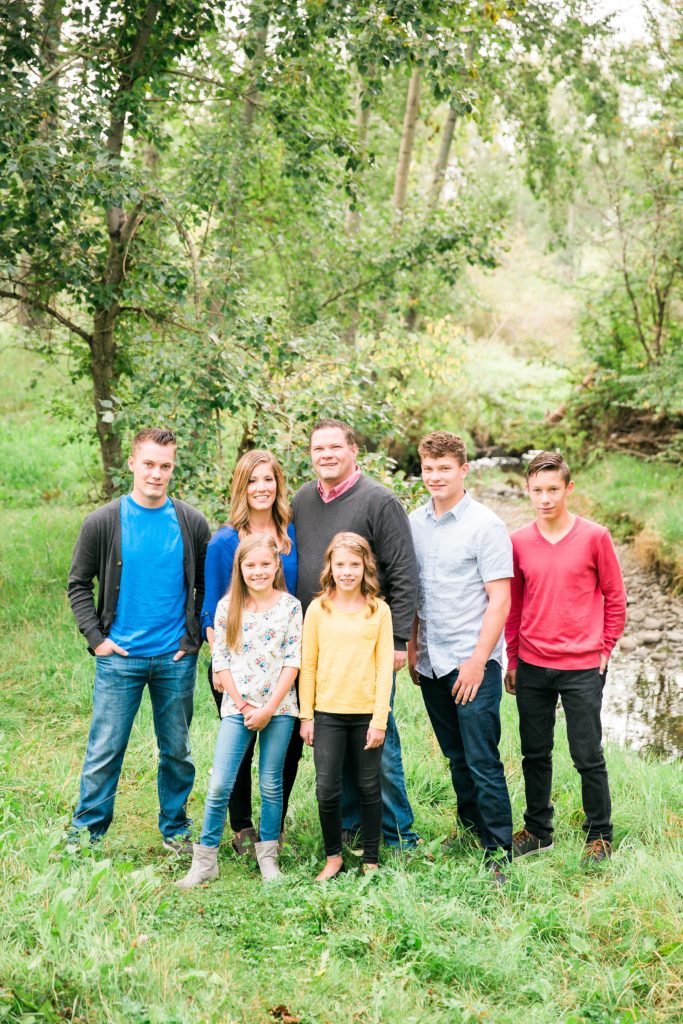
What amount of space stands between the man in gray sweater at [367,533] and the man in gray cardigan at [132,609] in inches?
23.4

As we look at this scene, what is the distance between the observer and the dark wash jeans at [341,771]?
4.04 meters

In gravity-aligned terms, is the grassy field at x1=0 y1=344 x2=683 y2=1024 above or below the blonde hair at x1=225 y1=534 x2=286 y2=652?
below

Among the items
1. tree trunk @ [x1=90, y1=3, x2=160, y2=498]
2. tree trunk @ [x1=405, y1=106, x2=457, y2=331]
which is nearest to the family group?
tree trunk @ [x1=90, y1=3, x2=160, y2=498]

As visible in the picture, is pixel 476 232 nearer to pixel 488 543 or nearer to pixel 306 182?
pixel 306 182

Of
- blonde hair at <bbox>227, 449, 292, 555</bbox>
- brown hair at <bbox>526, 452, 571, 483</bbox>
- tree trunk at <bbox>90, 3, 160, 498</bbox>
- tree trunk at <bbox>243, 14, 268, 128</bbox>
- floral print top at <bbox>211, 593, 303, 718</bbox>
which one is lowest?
floral print top at <bbox>211, 593, 303, 718</bbox>

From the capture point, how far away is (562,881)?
421cm

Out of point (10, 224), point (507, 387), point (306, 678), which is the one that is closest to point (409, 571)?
point (306, 678)

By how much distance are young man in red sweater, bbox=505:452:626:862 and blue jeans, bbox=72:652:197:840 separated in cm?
166

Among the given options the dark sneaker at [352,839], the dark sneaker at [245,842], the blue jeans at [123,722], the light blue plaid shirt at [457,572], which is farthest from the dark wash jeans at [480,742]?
the blue jeans at [123,722]

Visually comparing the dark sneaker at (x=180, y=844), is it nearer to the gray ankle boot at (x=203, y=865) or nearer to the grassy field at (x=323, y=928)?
the grassy field at (x=323, y=928)

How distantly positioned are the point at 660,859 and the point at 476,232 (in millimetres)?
7449

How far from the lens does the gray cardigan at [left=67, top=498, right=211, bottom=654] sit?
4.15 m

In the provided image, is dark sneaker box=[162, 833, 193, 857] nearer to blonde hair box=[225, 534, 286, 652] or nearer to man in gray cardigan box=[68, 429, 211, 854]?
man in gray cardigan box=[68, 429, 211, 854]

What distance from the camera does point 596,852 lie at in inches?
176
